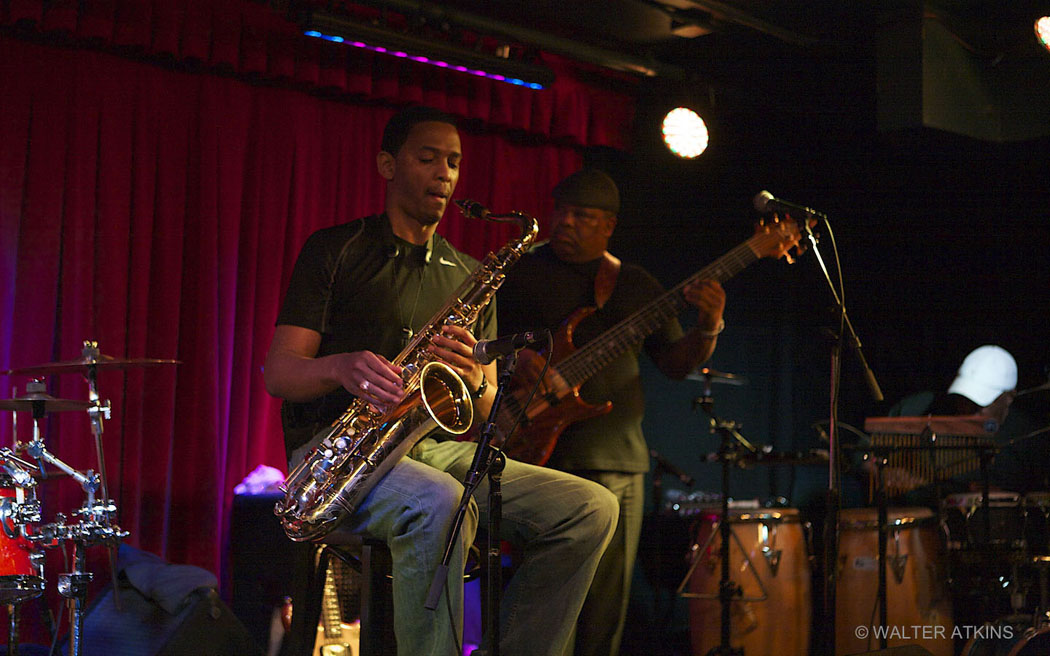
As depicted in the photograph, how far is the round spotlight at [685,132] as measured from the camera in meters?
6.65

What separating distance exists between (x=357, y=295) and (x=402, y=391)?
0.68m

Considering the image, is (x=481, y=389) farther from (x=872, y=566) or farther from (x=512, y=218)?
(x=872, y=566)

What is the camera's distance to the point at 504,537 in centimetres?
373

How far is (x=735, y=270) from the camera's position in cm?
475

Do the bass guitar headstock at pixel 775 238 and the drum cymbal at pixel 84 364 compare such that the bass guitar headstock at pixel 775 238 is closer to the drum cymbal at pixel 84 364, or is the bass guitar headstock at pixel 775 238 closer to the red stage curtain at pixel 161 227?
the red stage curtain at pixel 161 227

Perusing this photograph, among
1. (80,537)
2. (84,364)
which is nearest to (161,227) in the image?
(84,364)

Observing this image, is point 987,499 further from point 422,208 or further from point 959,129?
point 422,208

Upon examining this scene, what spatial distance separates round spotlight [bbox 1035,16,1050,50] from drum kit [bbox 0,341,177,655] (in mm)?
4850

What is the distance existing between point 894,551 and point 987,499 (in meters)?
0.61

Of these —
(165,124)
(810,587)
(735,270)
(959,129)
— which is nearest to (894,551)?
(810,587)

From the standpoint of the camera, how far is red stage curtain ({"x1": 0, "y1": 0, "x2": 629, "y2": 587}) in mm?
5062

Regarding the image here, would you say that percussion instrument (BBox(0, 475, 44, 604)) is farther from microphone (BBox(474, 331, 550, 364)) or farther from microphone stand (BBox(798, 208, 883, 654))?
microphone stand (BBox(798, 208, 883, 654))

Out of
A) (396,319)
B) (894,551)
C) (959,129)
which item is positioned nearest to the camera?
(396,319)

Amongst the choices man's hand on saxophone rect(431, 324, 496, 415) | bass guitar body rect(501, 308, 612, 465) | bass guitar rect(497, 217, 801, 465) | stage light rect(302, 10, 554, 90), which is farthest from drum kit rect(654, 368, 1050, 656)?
stage light rect(302, 10, 554, 90)
